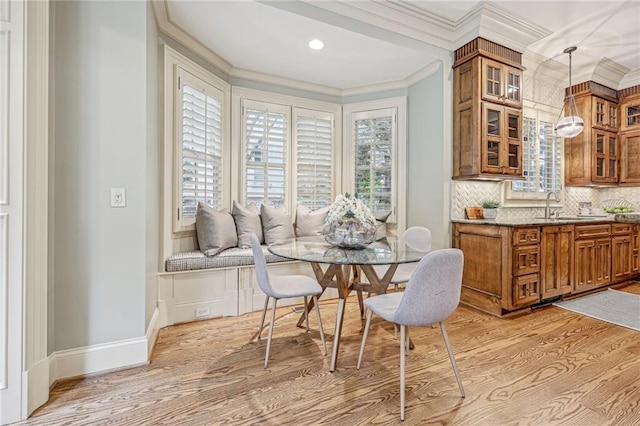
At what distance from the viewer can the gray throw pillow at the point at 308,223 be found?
369cm

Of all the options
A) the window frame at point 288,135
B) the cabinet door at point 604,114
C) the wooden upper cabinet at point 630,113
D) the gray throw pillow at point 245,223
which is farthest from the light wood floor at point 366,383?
the wooden upper cabinet at point 630,113

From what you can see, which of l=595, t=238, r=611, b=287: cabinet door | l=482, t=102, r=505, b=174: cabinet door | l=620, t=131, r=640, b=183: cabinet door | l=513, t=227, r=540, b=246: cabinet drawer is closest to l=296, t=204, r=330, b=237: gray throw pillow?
l=482, t=102, r=505, b=174: cabinet door

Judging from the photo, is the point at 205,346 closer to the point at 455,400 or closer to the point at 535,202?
the point at 455,400

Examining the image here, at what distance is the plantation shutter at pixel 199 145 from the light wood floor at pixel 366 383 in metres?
1.35

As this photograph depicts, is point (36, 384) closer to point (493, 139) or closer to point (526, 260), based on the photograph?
point (526, 260)

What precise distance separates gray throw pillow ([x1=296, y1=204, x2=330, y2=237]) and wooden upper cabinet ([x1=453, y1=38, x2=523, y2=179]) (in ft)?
5.40

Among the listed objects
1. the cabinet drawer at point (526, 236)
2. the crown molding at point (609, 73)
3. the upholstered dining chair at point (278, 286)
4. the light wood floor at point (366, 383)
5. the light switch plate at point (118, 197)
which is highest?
Answer: the crown molding at point (609, 73)

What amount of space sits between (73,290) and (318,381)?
1.62m

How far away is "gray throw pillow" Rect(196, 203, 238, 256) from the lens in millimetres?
2959

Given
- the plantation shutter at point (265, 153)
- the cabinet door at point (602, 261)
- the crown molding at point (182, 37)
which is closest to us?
the crown molding at point (182, 37)

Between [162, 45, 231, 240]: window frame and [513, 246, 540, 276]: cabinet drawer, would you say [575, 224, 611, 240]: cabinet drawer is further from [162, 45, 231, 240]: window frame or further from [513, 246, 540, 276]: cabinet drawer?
[162, 45, 231, 240]: window frame

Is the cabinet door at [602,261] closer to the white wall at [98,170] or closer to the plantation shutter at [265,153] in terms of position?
the plantation shutter at [265,153]

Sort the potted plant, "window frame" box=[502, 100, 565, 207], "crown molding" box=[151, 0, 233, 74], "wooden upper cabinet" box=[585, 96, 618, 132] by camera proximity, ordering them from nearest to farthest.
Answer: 1. "crown molding" box=[151, 0, 233, 74]
2. the potted plant
3. "window frame" box=[502, 100, 565, 207]
4. "wooden upper cabinet" box=[585, 96, 618, 132]

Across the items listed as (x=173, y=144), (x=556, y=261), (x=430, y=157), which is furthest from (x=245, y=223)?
(x=556, y=261)
